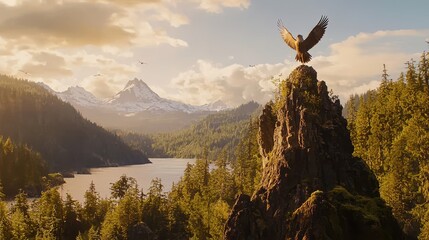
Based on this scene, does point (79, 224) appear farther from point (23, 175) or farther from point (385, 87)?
point (23, 175)

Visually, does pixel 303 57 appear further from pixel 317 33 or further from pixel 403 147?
pixel 403 147

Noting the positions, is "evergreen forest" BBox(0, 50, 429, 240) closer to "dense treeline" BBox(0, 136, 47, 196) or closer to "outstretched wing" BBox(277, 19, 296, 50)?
"outstretched wing" BBox(277, 19, 296, 50)

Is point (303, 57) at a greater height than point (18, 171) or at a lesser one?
greater

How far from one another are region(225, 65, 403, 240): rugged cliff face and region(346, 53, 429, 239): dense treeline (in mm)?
17834

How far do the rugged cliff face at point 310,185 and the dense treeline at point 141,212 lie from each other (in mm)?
34621

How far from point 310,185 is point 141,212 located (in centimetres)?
6051

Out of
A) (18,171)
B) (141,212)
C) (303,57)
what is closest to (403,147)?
(303,57)

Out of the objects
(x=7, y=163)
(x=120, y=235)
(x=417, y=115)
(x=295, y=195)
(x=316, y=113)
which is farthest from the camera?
(x=7, y=163)

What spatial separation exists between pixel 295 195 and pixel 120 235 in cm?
5497

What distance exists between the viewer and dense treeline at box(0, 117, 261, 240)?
76500 mm

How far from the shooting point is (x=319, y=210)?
30.8m

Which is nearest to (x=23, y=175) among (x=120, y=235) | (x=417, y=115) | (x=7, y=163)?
(x=7, y=163)

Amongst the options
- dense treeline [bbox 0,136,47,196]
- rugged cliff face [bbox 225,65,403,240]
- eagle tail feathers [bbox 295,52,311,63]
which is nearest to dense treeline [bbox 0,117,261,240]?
rugged cliff face [bbox 225,65,403,240]

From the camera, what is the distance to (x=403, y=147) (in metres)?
61.5
